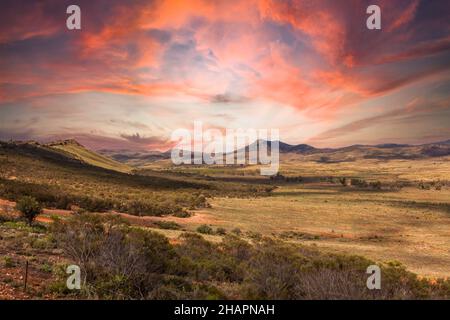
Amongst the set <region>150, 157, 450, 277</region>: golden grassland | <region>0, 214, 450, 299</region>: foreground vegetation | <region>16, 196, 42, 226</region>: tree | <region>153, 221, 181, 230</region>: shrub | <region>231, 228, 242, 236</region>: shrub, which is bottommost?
<region>150, 157, 450, 277</region>: golden grassland

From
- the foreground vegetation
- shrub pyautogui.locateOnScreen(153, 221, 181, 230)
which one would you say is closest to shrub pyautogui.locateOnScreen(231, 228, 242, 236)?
shrub pyautogui.locateOnScreen(153, 221, 181, 230)

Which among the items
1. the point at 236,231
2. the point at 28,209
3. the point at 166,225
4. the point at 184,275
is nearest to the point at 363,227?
the point at 236,231

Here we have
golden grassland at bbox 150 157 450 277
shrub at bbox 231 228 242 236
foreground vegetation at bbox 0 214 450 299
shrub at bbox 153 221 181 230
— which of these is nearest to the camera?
foreground vegetation at bbox 0 214 450 299

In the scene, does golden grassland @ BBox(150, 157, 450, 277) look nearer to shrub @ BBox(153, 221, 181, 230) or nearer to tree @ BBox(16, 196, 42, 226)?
shrub @ BBox(153, 221, 181, 230)

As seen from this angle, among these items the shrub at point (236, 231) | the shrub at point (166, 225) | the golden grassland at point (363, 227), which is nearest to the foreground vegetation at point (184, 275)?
the golden grassland at point (363, 227)

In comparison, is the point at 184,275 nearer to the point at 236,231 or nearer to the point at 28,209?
the point at 28,209

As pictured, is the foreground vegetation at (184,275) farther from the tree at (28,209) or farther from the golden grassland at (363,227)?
the golden grassland at (363,227)

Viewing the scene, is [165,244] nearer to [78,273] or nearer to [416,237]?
[78,273]

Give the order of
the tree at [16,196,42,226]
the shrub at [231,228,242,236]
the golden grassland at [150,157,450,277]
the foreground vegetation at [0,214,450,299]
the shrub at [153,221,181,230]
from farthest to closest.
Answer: the shrub at [231,228,242,236], the shrub at [153,221,181,230], the golden grassland at [150,157,450,277], the tree at [16,196,42,226], the foreground vegetation at [0,214,450,299]

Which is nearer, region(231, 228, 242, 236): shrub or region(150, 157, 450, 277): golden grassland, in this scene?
region(150, 157, 450, 277): golden grassland

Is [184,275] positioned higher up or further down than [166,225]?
higher up

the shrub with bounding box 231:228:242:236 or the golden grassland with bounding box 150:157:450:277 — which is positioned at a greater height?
the shrub with bounding box 231:228:242:236

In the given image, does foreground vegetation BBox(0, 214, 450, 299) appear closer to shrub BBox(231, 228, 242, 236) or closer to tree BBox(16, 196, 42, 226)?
tree BBox(16, 196, 42, 226)
